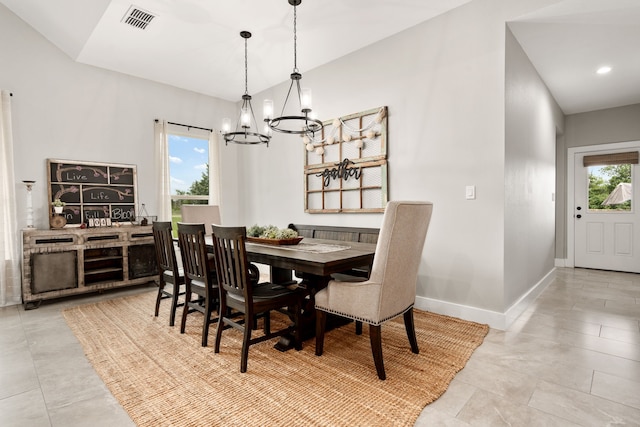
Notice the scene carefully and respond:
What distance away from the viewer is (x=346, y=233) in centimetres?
380

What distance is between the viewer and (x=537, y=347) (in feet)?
7.93

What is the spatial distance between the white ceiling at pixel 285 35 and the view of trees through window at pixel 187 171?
1.05 m

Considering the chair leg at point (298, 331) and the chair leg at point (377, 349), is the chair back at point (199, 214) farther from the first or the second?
the chair leg at point (377, 349)

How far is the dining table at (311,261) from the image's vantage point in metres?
2.10

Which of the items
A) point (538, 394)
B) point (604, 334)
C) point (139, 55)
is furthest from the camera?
point (139, 55)

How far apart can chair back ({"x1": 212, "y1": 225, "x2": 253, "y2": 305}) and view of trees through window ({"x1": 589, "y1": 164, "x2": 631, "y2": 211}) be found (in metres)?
5.93

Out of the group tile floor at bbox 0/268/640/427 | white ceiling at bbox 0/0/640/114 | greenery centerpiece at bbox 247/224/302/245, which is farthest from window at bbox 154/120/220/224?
greenery centerpiece at bbox 247/224/302/245

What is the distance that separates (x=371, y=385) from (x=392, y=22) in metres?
3.32

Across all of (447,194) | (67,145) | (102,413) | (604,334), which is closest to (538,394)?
(604,334)

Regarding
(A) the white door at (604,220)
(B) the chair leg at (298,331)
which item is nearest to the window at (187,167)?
(B) the chair leg at (298,331)

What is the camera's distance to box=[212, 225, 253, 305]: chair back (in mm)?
2070

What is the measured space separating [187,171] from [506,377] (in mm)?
4956

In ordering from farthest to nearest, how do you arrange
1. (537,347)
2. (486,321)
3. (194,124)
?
(194,124)
(486,321)
(537,347)

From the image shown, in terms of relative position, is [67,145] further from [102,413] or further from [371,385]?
[371,385]
